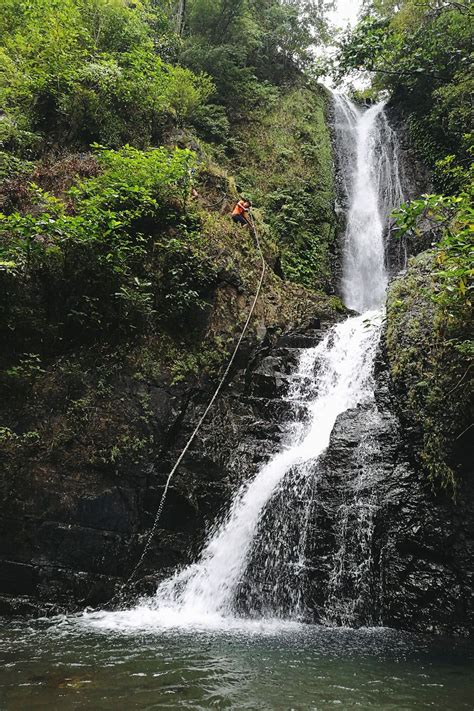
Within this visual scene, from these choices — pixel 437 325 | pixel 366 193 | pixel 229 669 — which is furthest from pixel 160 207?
pixel 366 193

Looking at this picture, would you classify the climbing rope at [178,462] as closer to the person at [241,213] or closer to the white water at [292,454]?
the white water at [292,454]

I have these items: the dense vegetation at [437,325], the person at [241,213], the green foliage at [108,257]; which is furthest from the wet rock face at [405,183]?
the green foliage at [108,257]

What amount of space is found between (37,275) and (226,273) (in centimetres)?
365

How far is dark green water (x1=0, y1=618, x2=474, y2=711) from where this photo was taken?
3.23 metres

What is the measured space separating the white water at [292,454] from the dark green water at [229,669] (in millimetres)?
848

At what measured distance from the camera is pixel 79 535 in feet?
21.4

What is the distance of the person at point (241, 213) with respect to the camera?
425 inches

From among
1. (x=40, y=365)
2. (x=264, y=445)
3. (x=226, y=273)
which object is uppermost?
(x=226, y=273)

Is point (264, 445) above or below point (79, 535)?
above

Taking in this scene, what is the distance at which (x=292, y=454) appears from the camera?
7.60 metres

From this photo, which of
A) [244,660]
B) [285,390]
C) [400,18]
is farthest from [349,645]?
[400,18]

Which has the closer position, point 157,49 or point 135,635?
point 135,635

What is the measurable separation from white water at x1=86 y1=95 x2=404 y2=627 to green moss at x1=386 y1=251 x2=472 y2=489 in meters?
0.76

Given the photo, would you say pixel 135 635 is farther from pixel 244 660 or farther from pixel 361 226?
pixel 361 226
